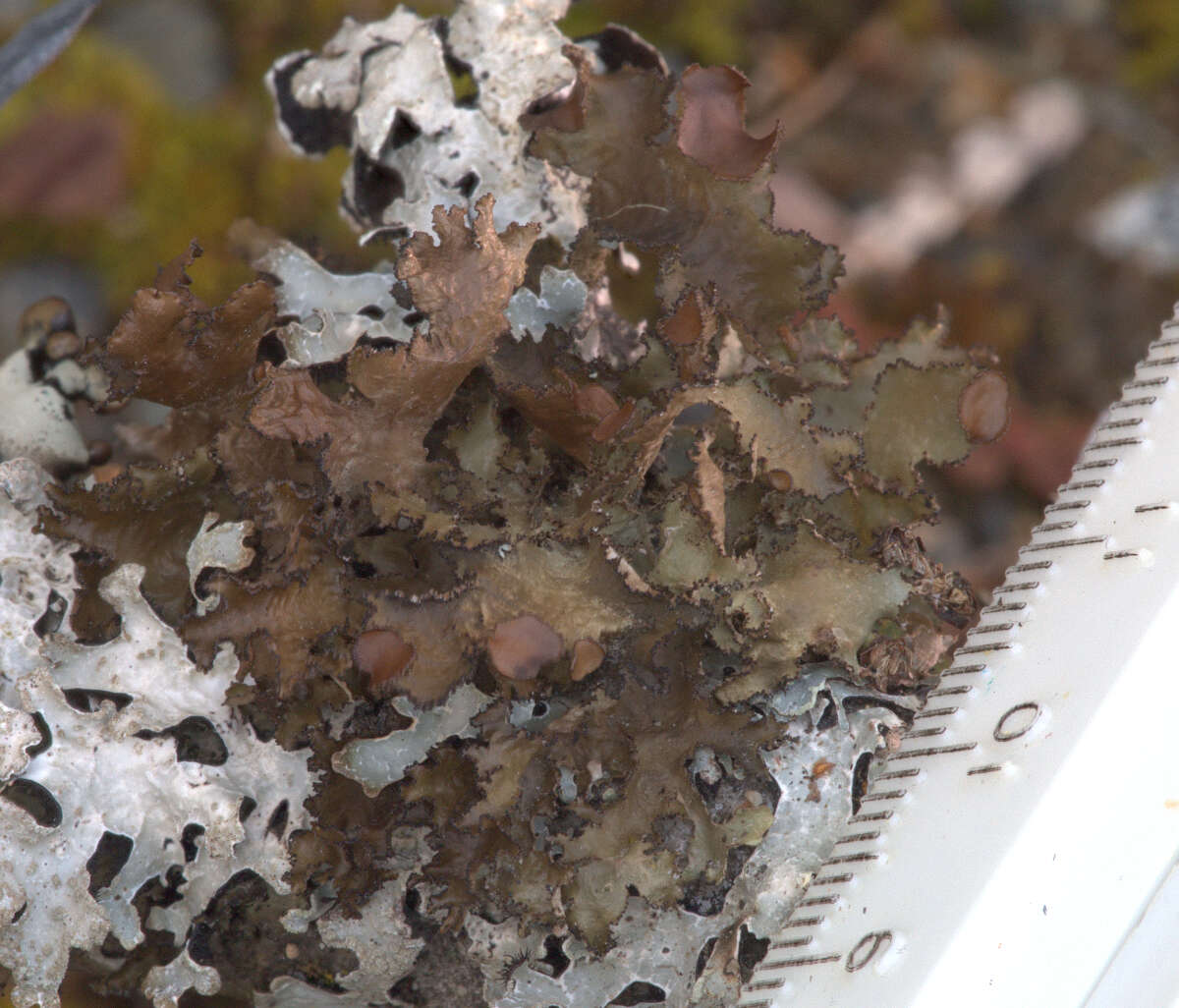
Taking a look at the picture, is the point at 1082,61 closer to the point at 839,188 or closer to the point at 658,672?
the point at 839,188

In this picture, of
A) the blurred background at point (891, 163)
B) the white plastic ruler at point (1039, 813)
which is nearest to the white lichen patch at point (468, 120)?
the white plastic ruler at point (1039, 813)

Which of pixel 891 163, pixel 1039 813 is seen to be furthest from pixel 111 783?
pixel 891 163

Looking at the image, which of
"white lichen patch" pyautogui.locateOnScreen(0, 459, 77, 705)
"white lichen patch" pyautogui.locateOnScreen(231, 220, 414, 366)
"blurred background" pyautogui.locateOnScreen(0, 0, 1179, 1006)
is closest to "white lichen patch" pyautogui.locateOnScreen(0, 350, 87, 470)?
"white lichen patch" pyautogui.locateOnScreen(0, 459, 77, 705)

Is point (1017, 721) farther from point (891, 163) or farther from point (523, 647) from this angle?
point (891, 163)

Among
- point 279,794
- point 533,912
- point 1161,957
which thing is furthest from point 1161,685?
point 279,794

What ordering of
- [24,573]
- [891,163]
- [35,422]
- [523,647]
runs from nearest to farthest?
1. [523,647]
2. [24,573]
3. [35,422]
4. [891,163]

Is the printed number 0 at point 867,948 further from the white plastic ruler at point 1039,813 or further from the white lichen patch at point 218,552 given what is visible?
the white lichen patch at point 218,552

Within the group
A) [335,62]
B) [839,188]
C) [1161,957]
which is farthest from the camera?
[839,188]
